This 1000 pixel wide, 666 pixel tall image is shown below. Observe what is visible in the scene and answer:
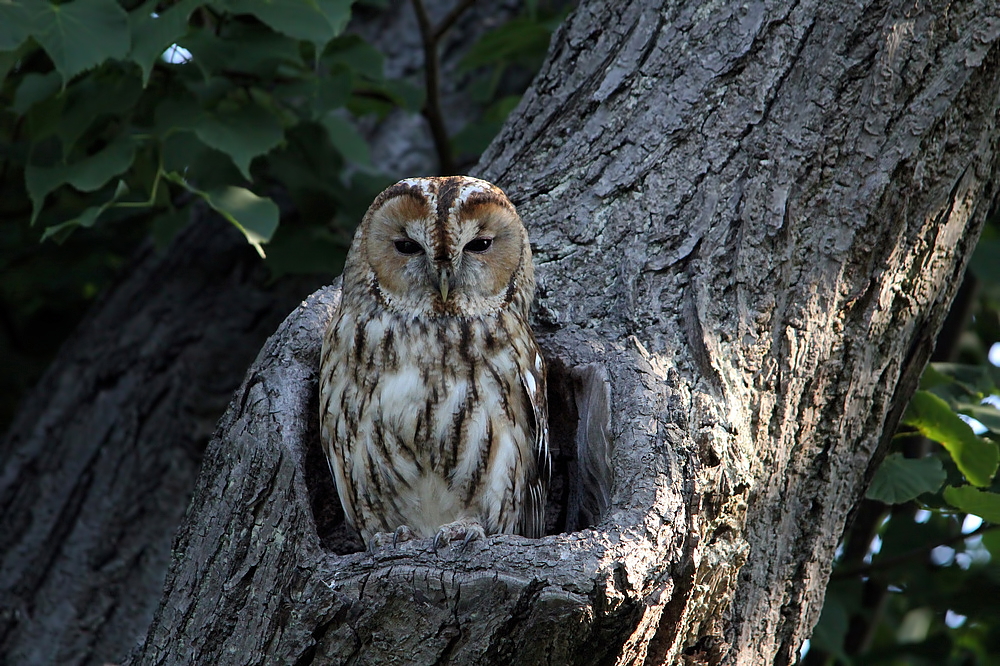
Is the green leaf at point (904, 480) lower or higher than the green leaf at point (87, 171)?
lower

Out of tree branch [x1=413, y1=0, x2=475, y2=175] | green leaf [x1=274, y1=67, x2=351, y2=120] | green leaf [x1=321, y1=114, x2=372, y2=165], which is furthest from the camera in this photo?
tree branch [x1=413, y1=0, x2=475, y2=175]

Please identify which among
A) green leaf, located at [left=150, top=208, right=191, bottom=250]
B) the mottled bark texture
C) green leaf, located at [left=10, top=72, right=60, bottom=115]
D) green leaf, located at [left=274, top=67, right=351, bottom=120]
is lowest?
the mottled bark texture

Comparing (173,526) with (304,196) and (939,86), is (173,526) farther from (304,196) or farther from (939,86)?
(939,86)

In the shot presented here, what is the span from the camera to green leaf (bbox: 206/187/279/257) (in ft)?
7.79

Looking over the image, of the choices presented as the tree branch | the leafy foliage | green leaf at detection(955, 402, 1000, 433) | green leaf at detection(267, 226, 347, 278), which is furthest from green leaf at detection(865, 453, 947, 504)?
the tree branch

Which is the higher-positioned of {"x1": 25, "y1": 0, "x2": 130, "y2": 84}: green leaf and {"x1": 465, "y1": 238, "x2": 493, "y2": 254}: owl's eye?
{"x1": 25, "y1": 0, "x2": 130, "y2": 84}: green leaf

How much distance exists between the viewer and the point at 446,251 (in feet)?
7.04

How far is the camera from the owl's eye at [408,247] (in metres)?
2.22

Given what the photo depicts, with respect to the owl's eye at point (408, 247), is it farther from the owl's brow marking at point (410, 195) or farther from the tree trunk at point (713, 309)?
the tree trunk at point (713, 309)

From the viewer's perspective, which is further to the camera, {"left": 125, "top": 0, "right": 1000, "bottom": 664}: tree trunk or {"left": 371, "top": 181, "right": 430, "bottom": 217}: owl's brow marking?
{"left": 371, "top": 181, "right": 430, "bottom": 217}: owl's brow marking

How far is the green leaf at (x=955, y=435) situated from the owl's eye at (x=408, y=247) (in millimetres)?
1327

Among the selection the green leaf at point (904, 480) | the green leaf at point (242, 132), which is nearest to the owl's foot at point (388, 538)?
the green leaf at point (242, 132)

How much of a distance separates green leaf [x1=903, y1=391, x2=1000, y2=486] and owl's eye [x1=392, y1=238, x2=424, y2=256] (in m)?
1.33

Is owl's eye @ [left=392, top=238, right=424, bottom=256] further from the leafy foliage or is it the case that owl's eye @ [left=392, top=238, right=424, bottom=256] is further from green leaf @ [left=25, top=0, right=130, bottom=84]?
green leaf @ [left=25, top=0, right=130, bottom=84]
